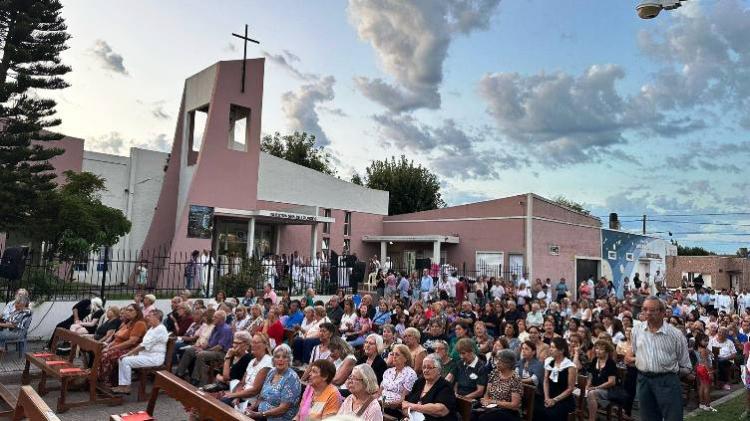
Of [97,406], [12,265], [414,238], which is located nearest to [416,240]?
[414,238]

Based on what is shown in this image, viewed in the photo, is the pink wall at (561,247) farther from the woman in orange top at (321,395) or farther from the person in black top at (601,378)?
the woman in orange top at (321,395)

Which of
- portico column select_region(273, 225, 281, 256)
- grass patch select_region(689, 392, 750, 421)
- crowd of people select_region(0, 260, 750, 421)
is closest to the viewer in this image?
crowd of people select_region(0, 260, 750, 421)

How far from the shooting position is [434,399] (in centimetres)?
507

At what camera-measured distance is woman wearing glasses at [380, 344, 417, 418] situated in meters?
5.57

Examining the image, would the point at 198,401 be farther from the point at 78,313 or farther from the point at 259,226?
the point at 259,226

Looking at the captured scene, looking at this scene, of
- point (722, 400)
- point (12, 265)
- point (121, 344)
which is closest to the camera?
point (121, 344)

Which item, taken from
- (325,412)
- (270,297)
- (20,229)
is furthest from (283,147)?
(325,412)

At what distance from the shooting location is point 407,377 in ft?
18.5

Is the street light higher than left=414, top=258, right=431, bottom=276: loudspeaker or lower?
higher

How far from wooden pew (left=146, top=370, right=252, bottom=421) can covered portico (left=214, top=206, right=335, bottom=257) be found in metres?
12.6

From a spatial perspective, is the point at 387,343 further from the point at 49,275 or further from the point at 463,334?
the point at 49,275

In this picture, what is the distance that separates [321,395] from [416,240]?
69.4 ft

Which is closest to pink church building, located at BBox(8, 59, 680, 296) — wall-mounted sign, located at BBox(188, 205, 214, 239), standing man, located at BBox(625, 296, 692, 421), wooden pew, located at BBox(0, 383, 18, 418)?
wall-mounted sign, located at BBox(188, 205, 214, 239)

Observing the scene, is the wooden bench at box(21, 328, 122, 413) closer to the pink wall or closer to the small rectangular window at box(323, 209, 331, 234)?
the small rectangular window at box(323, 209, 331, 234)
